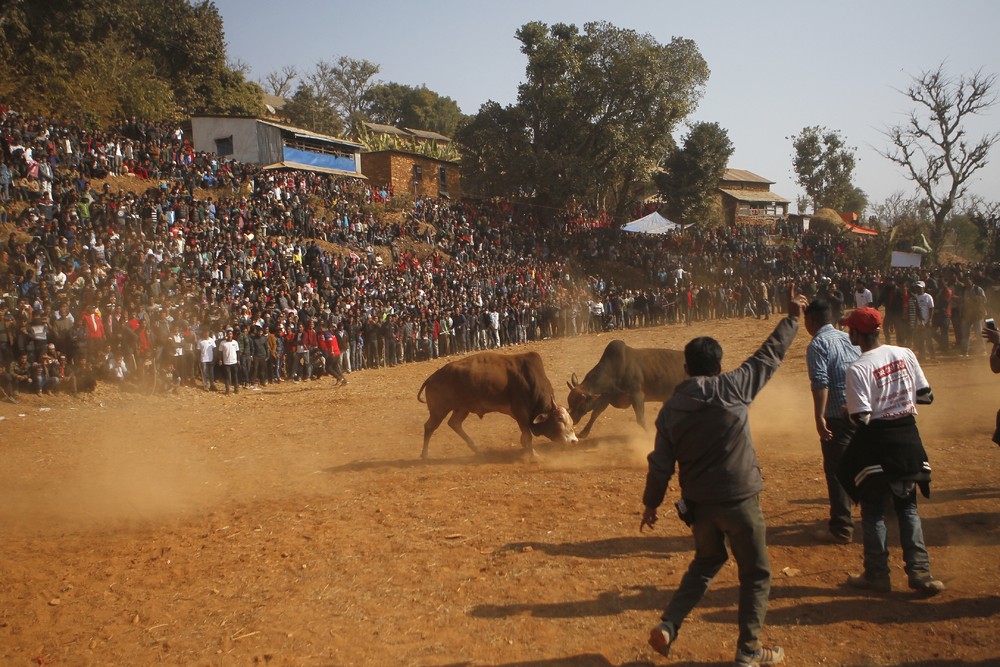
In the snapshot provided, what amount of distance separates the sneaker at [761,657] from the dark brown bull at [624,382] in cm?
725

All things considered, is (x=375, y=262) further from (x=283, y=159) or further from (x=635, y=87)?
(x=635, y=87)

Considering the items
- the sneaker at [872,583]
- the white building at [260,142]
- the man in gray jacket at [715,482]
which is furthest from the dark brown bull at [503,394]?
the white building at [260,142]

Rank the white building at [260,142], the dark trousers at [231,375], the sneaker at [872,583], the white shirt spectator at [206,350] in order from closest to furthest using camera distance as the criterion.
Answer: the sneaker at [872,583]
the white shirt spectator at [206,350]
the dark trousers at [231,375]
the white building at [260,142]

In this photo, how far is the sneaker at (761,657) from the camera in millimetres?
4531

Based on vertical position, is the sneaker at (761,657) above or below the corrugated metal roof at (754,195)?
below

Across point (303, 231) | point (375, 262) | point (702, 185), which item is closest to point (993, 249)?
point (702, 185)

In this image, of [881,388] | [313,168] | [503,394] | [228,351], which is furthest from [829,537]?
[313,168]

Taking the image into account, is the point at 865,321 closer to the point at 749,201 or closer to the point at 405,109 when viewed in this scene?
the point at 749,201

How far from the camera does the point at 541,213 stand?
45.1m

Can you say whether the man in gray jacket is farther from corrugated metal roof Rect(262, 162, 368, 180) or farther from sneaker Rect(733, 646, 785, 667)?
corrugated metal roof Rect(262, 162, 368, 180)

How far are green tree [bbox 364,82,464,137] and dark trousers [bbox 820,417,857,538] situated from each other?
73.5m

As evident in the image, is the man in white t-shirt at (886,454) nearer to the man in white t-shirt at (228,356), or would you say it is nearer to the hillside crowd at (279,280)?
the hillside crowd at (279,280)

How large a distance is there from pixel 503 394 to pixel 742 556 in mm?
7001

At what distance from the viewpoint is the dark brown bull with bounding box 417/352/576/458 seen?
1112cm
